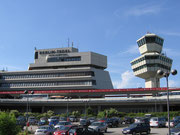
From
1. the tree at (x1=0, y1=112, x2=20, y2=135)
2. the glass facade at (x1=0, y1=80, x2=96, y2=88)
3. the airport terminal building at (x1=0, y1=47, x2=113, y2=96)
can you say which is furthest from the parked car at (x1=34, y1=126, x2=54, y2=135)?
the glass facade at (x1=0, y1=80, x2=96, y2=88)

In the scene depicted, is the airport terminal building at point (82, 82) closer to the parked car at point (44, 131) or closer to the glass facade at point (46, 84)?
the glass facade at point (46, 84)

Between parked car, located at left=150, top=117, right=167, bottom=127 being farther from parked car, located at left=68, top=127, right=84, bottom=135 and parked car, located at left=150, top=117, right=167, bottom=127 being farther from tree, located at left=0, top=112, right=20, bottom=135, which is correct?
tree, located at left=0, top=112, right=20, bottom=135

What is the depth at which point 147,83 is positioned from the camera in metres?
99.7

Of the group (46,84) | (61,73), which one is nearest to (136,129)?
(61,73)

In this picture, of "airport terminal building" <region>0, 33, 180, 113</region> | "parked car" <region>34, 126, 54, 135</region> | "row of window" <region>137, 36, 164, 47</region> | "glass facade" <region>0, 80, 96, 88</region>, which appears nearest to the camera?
"parked car" <region>34, 126, 54, 135</region>

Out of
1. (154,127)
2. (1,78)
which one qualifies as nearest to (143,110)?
(154,127)

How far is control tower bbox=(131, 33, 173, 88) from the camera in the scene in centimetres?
9400

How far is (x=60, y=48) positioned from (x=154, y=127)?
8351 cm

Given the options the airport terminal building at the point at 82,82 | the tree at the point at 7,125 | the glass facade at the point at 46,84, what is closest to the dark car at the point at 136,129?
the tree at the point at 7,125

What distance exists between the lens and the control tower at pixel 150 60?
308 feet

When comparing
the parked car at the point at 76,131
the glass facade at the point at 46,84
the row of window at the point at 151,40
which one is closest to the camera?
the parked car at the point at 76,131

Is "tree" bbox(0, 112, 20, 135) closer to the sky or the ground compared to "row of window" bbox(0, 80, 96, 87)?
closer to the ground

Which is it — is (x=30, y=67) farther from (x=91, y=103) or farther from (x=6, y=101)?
(x=91, y=103)

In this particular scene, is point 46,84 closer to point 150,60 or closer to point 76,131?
point 150,60
